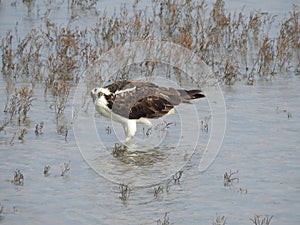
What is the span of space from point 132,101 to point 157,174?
1038 mm

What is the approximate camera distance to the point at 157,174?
7645 mm

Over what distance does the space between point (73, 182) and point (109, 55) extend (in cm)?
433

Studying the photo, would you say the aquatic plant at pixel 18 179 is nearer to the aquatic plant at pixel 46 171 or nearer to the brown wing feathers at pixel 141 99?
the aquatic plant at pixel 46 171

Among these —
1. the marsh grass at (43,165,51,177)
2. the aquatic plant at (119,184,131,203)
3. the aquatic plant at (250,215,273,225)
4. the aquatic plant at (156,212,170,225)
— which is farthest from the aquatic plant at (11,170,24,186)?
the aquatic plant at (250,215,273,225)

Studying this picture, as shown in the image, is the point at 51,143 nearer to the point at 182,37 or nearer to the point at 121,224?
the point at 121,224

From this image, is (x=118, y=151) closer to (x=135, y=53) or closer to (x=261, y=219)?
(x=261, y=219)

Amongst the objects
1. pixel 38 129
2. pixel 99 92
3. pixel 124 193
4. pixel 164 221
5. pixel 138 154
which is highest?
pixel 99 92

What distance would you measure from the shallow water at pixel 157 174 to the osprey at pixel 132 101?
310 mm

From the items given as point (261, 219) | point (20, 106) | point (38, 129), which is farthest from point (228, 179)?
point (20, 106)

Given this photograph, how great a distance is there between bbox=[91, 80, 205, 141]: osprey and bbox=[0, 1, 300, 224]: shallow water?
310 mm

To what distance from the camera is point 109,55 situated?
11258 mm

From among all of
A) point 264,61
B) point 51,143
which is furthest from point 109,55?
point 51,143

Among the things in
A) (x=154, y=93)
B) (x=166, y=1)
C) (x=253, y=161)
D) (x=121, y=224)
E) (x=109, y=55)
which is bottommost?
(x=121, y=224)

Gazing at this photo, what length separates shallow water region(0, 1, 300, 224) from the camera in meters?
6.44
